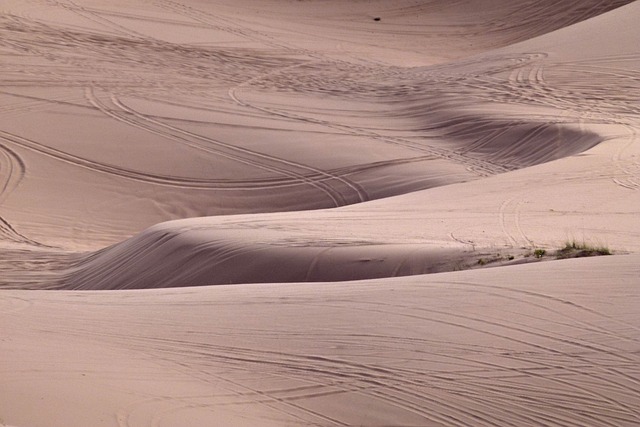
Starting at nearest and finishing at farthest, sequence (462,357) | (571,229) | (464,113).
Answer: (462,357) → (571,229) → (464,113)

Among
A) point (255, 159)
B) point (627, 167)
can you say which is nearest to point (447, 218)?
point (627, 167)

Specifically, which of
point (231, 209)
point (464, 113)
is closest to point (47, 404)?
point (231, 209)

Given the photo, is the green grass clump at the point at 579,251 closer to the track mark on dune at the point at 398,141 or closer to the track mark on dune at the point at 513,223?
the track mark on dune at the point at 513,223

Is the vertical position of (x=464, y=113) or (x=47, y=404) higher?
(x=464, y=113)

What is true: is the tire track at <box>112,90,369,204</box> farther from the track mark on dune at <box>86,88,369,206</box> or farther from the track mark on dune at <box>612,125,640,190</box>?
the track mark on dune at <box>612,125,640,190</box>

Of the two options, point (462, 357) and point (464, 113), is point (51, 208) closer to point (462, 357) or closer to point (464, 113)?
point (464, 113)

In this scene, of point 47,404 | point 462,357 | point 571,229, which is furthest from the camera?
point 571,229

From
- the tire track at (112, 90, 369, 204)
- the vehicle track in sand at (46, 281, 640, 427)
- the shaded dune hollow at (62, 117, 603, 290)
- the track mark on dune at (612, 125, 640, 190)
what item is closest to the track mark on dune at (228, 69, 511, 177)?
the tire track at (112, 90, 369, 204)

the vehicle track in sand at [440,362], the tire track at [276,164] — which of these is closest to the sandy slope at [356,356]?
the vehicle track in sand at [440,362]
